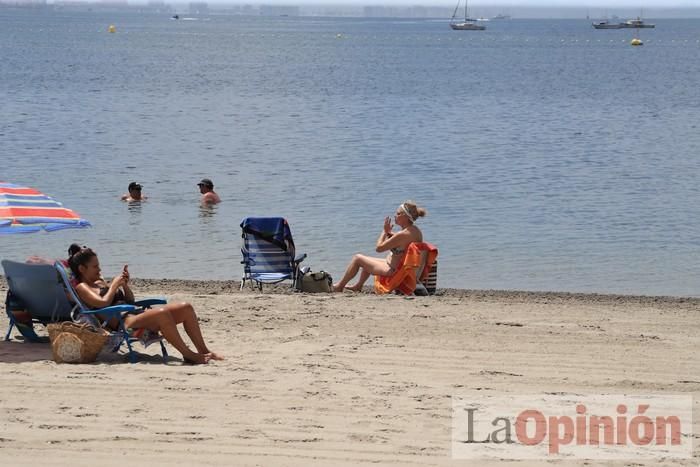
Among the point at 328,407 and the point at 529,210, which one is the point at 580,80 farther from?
the point at 328,407

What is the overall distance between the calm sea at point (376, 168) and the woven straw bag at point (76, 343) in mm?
5173

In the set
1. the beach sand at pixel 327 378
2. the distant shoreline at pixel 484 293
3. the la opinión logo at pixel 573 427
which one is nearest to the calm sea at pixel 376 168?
the distant shoreline at pixel 484 293

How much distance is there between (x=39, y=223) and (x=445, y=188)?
42.7ft

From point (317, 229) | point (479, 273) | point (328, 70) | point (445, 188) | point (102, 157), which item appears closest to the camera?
point (479, 273)

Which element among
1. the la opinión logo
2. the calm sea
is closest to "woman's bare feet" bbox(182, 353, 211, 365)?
the la opinión logo

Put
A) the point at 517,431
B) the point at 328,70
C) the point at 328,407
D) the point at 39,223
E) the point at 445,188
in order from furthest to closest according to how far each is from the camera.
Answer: the point at 328,70
the point at 445,188
the point at 39,223
the point at 328,407
the point at 517,431

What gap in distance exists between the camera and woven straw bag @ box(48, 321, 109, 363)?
308 inches

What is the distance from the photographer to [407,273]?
1088cm

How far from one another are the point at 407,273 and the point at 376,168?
41.2ft

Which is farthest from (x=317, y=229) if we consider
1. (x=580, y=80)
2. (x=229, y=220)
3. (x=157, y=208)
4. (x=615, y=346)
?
(x=580, y=80)

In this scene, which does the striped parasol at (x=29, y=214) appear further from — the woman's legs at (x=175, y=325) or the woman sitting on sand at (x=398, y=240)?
the woman sitting on sand at (x=398, y=240)

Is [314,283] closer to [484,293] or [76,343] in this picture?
[484,293]

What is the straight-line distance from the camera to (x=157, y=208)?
705 inches

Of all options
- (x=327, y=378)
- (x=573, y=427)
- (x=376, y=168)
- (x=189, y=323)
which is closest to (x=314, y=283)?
(x=189, y=323)
